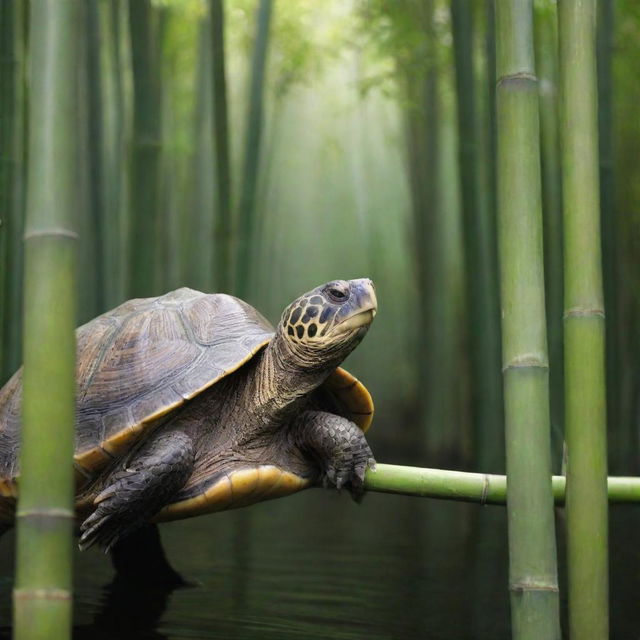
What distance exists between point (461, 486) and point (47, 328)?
0.93 meters

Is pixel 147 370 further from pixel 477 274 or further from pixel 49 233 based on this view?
pixel 477 274

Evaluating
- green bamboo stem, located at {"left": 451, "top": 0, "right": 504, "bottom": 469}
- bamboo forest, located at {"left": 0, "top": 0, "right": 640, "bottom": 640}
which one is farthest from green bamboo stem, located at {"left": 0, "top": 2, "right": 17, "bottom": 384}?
green bamboo stem, located at {"left": 451, "top": 0, "right": 504, "bottom": 469}

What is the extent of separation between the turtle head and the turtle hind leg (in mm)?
1236

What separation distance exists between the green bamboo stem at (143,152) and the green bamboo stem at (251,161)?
2.78 feet

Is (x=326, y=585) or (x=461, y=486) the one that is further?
(x=326, y=585)

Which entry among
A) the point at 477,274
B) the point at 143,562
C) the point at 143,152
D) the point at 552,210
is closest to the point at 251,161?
the point at 143,152

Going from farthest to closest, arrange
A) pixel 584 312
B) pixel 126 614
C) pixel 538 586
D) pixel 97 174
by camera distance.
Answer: pixel 97 174 → pixel 126 614 → pixel 584 312 → pixel 538 586

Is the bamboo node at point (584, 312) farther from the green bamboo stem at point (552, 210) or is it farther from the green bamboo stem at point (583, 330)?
the green bamboo stem at point (552, 210)

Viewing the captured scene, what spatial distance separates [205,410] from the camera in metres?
2.34

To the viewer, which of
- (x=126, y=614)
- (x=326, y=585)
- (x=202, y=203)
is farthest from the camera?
(x=202, y=203)

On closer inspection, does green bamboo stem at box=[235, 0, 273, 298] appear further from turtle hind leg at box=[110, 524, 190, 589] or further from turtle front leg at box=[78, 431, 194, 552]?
turtle front leg at box=[78, 431, 194, 552]

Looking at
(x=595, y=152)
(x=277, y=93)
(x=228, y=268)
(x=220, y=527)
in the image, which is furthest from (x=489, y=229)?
(x=277, y=93)

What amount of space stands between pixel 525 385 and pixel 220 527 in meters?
3.90

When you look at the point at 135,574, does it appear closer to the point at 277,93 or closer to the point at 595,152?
the point at 595,152
